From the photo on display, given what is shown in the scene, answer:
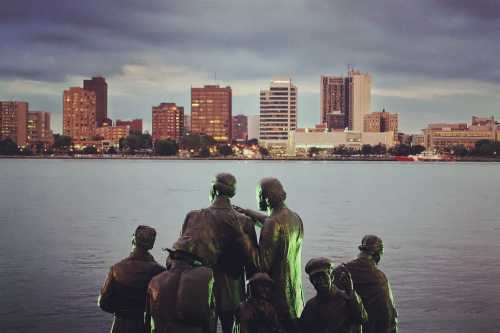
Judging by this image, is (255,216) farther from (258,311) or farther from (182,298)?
(182,298)

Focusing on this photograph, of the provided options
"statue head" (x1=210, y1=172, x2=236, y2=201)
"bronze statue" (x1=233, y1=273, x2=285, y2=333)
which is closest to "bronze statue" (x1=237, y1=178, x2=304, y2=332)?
"statue head" (x1=210, y1=172, x2=236, y2=201)

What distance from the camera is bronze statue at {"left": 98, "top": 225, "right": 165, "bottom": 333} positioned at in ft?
30.1

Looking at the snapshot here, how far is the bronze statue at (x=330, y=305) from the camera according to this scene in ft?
27.8

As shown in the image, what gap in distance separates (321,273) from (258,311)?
85cm

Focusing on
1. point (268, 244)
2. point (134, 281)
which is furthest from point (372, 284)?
point (134, 281)

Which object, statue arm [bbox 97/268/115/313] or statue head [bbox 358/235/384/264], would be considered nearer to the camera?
statue arm [bbox 97/268/115/313]

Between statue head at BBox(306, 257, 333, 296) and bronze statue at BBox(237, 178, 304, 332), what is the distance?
1.22 metres

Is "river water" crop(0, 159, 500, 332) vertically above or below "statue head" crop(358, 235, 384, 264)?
below

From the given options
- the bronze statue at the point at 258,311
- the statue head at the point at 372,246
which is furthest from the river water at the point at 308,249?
the bronze statue at the point at 258,311

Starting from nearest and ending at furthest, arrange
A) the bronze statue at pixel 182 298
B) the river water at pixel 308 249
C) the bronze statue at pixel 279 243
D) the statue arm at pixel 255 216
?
the bronze statue at pixel 182 298 → the bronze statue at pixel 279 243 → the statue arm at pixel 255 216 → the river water at pixel 308 249

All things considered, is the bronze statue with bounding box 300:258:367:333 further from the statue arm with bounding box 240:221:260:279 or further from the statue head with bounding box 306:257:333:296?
the statue arm with bounding box 240:221:260:279

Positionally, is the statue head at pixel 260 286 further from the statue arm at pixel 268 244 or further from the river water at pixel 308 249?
the river water at pixel 308 249

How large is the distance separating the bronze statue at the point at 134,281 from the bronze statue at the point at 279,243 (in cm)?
142

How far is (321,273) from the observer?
27.7ft
